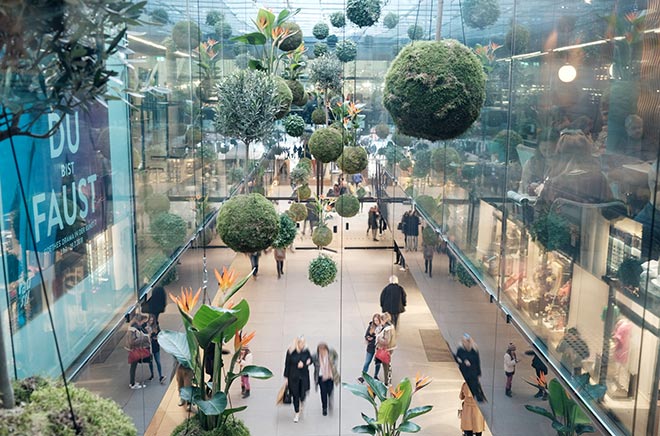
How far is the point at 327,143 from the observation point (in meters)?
8.82

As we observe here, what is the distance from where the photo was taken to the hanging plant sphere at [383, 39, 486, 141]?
15.3 ft

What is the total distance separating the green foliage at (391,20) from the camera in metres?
12.3

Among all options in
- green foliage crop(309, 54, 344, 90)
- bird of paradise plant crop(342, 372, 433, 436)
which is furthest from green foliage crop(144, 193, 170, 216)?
green foliage crop(309, 54, 344, 90)

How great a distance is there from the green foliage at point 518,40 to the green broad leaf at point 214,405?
4263mm

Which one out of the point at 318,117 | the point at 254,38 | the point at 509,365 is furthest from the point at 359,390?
the point at 318,117

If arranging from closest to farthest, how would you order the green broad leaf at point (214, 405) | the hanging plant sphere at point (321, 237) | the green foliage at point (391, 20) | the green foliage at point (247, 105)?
the green broad leaf at point (214, 405)
the green foliage at point (247, 105)
the hanging plant sphere at point (321, 237)
the green foliage at point (391, 20)

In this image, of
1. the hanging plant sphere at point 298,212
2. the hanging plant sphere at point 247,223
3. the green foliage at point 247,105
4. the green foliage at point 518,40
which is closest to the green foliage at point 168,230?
the hanging plant sphere at point 247,223

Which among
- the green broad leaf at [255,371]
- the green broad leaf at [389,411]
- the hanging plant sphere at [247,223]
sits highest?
the hanging plant sphere at [247,223]

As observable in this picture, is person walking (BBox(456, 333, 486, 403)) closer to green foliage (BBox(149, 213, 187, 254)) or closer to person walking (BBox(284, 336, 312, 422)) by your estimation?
person walking (BBox(284, 336, 312, 422))

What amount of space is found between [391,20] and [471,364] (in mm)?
7092

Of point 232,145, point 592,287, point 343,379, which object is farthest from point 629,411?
point 232,145

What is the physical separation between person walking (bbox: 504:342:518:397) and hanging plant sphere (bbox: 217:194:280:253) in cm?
258

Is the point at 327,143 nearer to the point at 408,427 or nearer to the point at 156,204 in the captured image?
the point at 156,204

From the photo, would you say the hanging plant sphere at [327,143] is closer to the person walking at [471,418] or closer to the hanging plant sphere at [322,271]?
the hanging plant sphere at [322,271]
